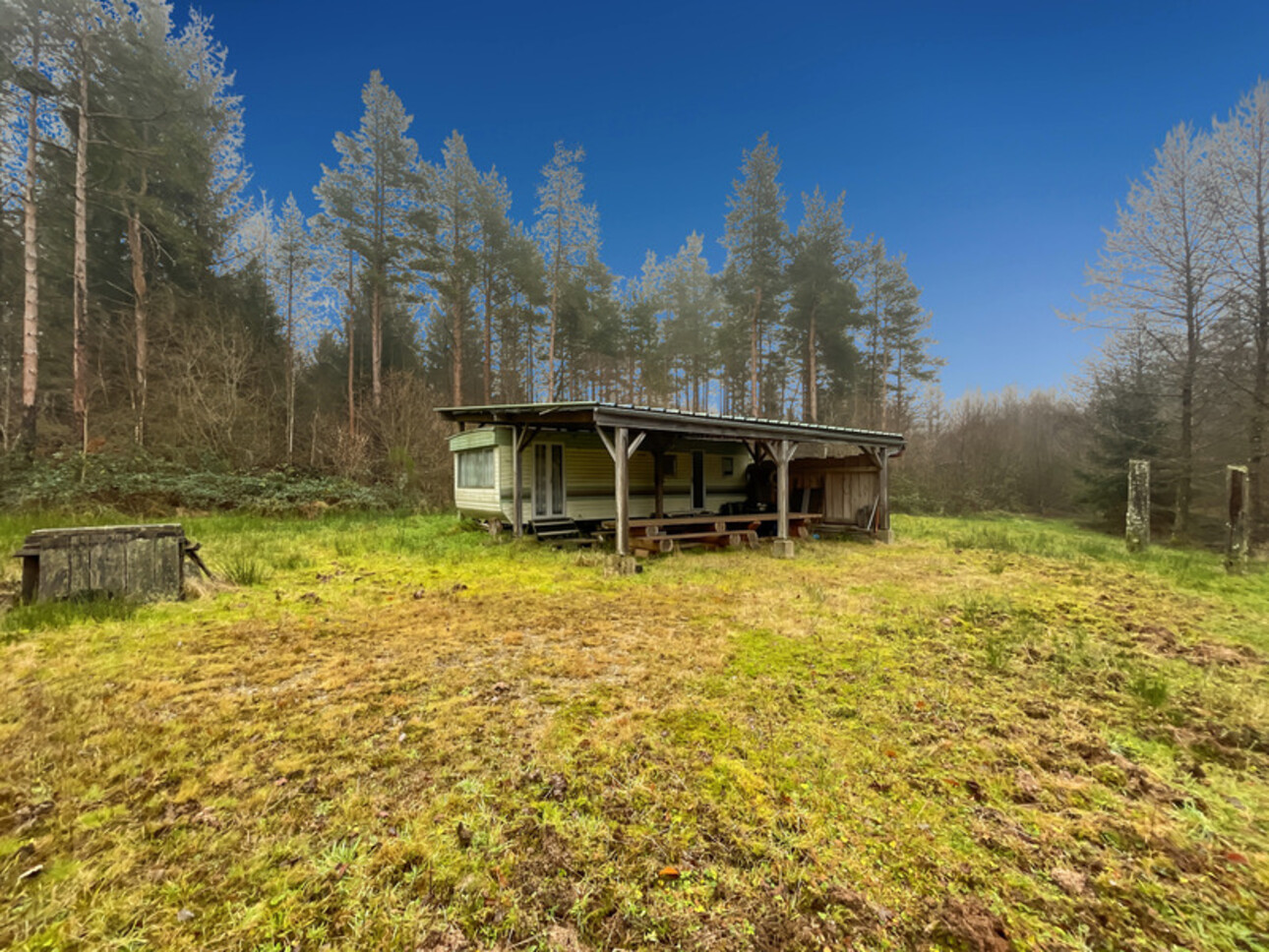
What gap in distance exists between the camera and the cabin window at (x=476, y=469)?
11.6 metres

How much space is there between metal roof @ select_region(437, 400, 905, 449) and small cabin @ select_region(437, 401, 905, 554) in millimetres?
33

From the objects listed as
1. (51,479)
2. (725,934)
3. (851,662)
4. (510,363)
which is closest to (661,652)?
(851,662)

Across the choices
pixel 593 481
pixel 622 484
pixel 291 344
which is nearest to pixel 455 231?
pixel 291 344

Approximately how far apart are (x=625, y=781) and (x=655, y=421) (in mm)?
6821

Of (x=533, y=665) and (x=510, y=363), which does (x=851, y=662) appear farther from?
(x=510, y=363)

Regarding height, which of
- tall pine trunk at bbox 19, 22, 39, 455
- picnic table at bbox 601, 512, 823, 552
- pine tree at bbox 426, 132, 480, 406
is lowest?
picnic table at bbox 601, 512, 823, 552

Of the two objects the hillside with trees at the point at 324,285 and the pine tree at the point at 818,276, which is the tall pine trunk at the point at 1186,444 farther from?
the hillside with trees at the point at 324,285

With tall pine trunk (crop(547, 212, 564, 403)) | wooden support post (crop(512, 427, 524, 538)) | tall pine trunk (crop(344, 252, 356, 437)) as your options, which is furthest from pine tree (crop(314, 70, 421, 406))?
wooden support post (crop(512, 427, 524, 538))

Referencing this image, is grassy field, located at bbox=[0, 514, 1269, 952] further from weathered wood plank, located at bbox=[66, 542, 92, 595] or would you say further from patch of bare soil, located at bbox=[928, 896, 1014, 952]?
weathered wood plank, located at bbox=[66, 542, 92, 595]

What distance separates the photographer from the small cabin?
1022 centimetres

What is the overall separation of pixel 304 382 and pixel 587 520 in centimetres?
1796

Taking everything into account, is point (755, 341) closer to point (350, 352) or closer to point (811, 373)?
point (811, 373)

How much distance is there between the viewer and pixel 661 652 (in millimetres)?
4398

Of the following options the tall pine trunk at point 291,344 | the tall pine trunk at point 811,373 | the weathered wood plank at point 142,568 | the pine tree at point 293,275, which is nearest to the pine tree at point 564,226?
the pine tree at point 293,275
